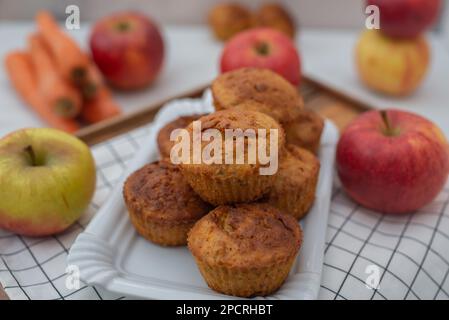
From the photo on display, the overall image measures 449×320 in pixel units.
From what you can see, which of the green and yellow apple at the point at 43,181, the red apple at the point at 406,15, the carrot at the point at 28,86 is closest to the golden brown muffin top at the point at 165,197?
the green and yellow apple at the point at 43,181

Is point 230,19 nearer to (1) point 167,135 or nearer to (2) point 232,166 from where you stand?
(1) point 167,135

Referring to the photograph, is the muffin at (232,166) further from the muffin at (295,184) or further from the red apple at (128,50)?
the red apple at (128,50)

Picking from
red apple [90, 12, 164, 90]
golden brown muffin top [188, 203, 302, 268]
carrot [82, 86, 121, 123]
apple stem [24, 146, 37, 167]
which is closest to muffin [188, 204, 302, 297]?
golden brown muffin top [188, 203, 302, 268]

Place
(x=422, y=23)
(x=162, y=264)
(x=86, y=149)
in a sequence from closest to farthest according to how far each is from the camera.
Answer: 1. (x=162, y=264)
2. (x=86, y=149)
3. (x=422, y=23)

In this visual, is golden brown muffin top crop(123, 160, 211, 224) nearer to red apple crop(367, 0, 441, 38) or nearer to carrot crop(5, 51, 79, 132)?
carrot crop(5, 51, 79, 132)
